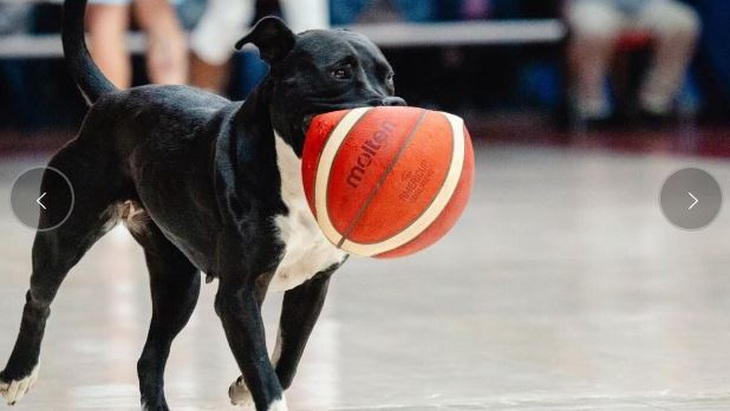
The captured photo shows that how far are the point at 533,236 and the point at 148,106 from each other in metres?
4.07

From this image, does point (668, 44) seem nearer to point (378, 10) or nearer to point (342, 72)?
point (378, 10)

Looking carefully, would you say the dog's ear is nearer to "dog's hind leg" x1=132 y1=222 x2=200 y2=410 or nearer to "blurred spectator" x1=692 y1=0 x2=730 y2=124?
"dog's hind leg" x1=132 y1=222 x2=200 y2=410

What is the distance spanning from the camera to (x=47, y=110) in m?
14.2

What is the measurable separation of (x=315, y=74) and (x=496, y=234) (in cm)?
449

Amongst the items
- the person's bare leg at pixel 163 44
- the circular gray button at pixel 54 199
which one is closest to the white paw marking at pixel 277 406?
the circular gray button at pixel 54 199

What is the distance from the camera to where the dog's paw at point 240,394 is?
12.8 ft

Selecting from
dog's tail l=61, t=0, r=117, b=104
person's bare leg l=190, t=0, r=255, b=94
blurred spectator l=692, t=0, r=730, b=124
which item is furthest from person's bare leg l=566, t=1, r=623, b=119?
dog's tail l=61, t=0, r=117, b=104

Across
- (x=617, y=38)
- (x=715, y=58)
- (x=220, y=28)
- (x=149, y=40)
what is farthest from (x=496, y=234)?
(x=715, y=58)

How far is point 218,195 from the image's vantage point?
3.62m

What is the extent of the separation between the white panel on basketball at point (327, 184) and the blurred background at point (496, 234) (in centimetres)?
86

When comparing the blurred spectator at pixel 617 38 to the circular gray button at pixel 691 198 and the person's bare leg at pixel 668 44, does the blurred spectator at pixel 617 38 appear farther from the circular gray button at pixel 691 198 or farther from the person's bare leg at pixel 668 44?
the circular gray button at pixel 691 198

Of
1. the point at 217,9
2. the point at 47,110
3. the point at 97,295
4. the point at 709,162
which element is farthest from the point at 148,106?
the point at 47,110

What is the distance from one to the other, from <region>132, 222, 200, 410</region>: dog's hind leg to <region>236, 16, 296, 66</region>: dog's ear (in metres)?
0.74

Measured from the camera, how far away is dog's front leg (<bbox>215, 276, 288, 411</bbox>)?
3.52m
